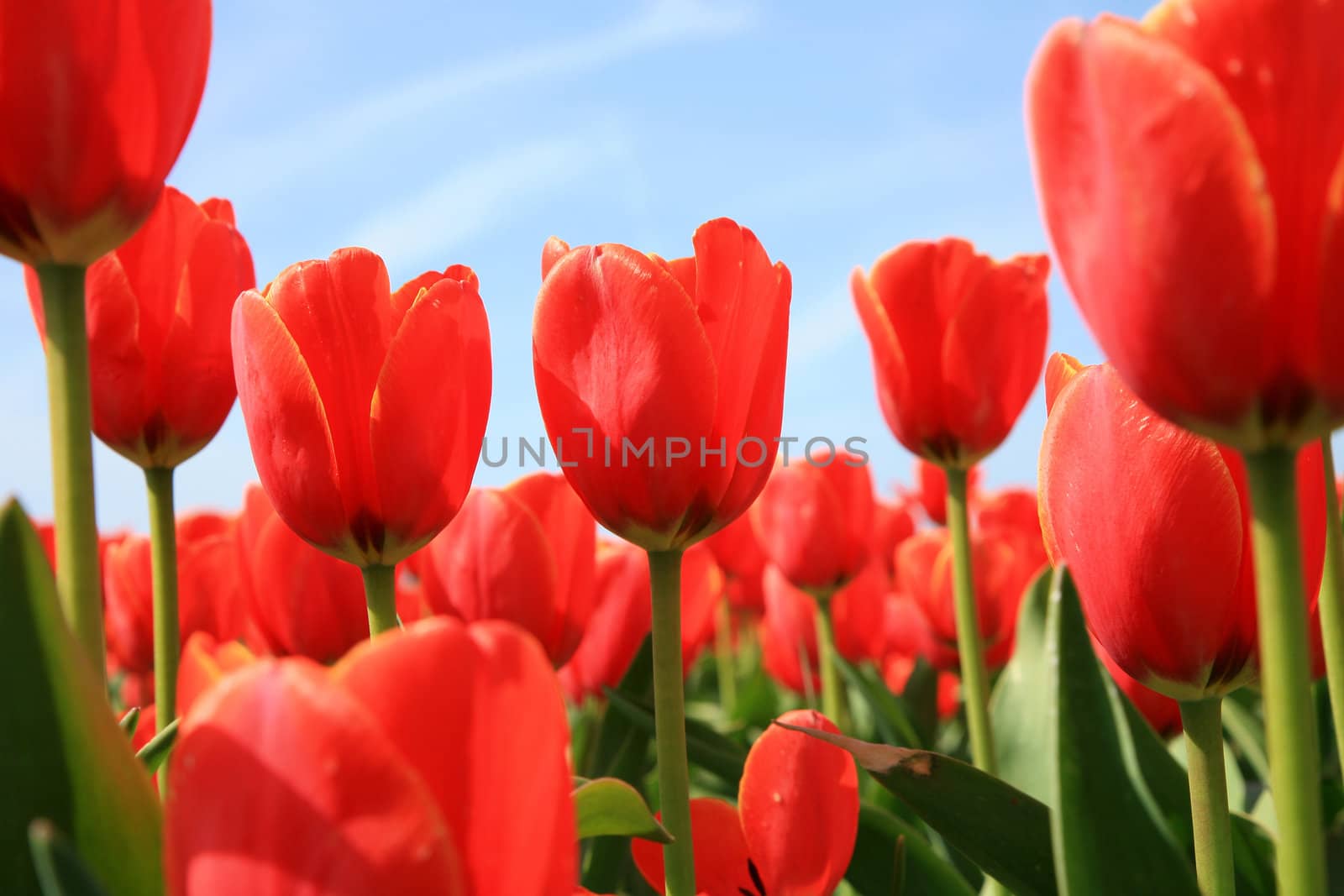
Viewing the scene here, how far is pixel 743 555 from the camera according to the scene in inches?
119

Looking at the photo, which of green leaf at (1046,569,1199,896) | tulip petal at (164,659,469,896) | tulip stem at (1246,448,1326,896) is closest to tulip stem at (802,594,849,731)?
green leaf at (1046,569,1199,896)

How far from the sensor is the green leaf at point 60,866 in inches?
15.3

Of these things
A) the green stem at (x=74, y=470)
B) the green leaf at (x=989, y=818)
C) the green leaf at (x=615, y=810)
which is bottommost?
the green leaf at (x=989, y=818)

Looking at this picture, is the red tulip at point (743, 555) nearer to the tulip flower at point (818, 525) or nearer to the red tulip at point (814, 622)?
the red tulip at point (814, 622)

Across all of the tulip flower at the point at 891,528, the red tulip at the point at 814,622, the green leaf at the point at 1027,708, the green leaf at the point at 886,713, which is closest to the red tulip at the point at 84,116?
the green leaf at the point at 1027,708

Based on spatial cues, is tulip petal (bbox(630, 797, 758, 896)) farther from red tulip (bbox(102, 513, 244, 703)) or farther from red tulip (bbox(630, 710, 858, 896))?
red tulip (bbox(102, 513, 244, 703))

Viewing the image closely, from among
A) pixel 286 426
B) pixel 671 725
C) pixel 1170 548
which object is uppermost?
pixel 286 426

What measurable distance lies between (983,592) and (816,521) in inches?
15.7

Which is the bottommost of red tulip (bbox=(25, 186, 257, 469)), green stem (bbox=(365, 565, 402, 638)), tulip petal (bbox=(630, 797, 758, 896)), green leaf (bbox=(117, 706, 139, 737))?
tulip petal (bbox=(630, 797, 758, 896))

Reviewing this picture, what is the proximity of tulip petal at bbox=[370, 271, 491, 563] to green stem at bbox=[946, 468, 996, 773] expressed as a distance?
0.66 meters

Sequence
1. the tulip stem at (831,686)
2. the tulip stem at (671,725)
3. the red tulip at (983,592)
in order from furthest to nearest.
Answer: the red tulip at (983,592)
the tulip stem at (831,686)
the tulip stem at (671,725)

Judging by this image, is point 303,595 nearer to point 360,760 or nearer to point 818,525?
point 360,760

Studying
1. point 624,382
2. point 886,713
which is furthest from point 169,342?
point 886,713

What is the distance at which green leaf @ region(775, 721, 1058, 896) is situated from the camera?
68cm
